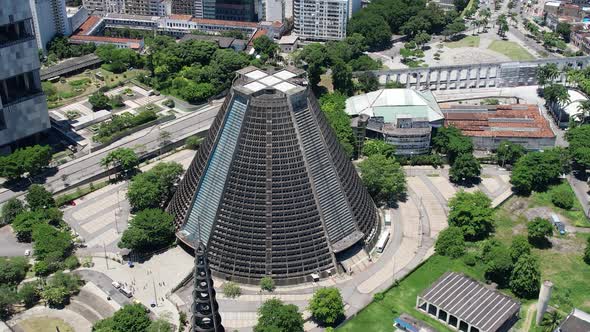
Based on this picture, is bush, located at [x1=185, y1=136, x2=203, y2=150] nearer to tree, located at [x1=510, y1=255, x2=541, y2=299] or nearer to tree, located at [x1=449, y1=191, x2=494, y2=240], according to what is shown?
tree, located at [x1=449, y1=191, x2=494, y2=240]

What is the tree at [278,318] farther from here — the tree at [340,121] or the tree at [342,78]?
the tree at [342,78]

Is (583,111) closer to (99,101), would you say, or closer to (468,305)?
(468,305)

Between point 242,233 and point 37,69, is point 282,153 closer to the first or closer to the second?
point 242,233

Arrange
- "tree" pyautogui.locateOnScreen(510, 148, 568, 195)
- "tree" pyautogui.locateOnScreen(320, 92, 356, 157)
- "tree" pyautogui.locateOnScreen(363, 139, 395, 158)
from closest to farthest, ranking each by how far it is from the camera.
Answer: "tree" pyautogui.locateOnScreen(510, 148, 568, 195), "tree" pyautogui.locateOnScreen(363, 139, 395, 158), "tree" pyautogui.locateOnScreen(320, 92, 356, 157)

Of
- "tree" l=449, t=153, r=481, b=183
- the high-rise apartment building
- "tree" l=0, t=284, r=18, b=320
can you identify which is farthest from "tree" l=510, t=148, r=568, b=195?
the high-rise apartment building

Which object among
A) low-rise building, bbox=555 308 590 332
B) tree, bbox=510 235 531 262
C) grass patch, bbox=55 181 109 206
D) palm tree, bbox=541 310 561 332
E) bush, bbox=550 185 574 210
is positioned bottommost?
palm tree, bbox=541 310 561 332

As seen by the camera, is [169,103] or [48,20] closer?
[169,103]

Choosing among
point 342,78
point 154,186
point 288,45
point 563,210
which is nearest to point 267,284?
point 154,186
